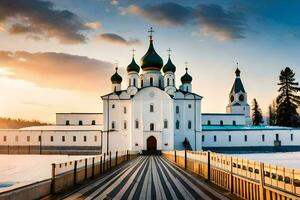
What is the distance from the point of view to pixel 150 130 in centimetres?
6378

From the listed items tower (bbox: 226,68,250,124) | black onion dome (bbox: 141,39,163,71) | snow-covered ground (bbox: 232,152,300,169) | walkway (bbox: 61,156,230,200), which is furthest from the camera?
tower (bbox: 226,68,250,124)

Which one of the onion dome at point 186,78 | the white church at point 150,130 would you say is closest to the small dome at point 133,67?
the white church at point 150,130

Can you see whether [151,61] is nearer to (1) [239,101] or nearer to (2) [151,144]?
(2) [151,144]

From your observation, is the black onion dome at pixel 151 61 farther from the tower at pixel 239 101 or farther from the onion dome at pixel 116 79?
the tower at pixel 239 101

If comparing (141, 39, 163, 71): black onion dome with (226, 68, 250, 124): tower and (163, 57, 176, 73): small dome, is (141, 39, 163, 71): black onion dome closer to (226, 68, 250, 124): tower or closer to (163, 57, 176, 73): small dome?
(163, 57, 176, 73): small dome

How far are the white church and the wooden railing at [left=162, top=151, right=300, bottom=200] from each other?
43.2 metres

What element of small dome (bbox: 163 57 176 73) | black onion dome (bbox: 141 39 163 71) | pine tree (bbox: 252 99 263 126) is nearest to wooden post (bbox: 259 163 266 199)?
black onion dome (bbox: 141 39 163 71)

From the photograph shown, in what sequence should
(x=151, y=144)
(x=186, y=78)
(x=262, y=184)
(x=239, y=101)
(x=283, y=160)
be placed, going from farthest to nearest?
1. (x=239, y=101)
2. (x=186, y=78)
3. (x=151, y=144)
4. (x=283, y=160)
5. (x=262, y=184)

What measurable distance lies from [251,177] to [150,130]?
51.2 meters

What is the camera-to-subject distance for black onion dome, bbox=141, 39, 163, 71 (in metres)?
69.7

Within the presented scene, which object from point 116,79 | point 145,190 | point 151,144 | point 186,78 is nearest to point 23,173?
point 145,190

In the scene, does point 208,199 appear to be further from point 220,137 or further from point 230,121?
point 230,121

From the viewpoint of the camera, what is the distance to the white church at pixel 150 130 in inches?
2527

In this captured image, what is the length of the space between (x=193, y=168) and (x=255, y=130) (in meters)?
52.6
